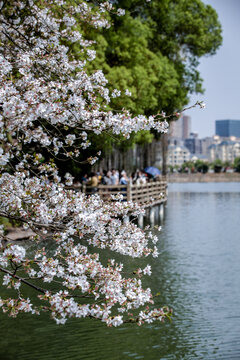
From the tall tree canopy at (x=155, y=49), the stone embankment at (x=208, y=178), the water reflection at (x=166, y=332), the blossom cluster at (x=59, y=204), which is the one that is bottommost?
the stone embankment at (x=208, y=178)

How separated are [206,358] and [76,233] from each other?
374 cm

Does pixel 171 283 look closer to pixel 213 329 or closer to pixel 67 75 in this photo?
pixel 213 329

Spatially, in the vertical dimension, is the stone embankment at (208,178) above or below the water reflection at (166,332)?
below

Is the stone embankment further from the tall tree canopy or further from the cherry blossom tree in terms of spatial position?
the cherry blossom tree

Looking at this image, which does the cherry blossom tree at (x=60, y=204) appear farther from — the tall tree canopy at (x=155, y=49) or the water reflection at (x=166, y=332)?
the tall tree canopy at (x=155, y=49)

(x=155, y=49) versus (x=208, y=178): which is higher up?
(x=155, y=49)

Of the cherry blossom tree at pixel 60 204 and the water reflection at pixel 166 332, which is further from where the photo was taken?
the water reflection at pixel 166 332

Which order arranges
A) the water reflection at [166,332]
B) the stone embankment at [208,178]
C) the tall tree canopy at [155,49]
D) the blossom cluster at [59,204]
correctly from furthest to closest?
the stone embankment at [208,178]
the tall tree canopy at [155,49]
the water reflection at [166,332]
the blossom cluster at [59,204]

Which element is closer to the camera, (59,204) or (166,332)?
(59,204)

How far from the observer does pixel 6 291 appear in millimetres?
13172

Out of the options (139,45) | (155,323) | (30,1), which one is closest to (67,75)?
(30,1)

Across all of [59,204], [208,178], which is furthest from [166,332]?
[208,178]

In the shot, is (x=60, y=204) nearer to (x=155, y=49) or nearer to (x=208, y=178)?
(x=155, y=49)

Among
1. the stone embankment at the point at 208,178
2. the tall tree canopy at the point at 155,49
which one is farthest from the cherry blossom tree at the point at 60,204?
the stone embankment at the point at 208,178
